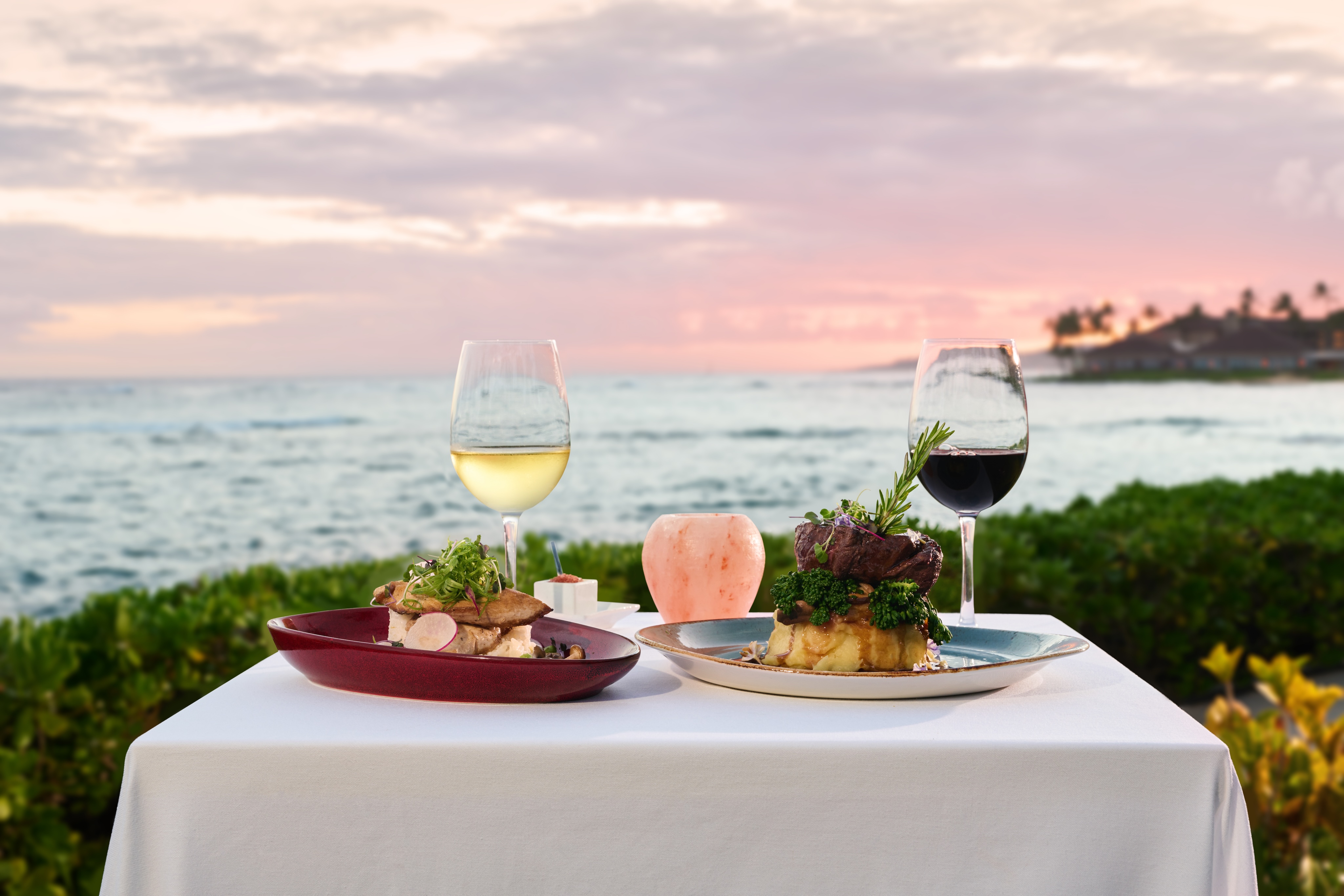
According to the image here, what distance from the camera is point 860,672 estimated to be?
149 cm

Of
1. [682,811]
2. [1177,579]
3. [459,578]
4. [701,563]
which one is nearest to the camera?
[682,811]

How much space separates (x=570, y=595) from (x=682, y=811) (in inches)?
33.4

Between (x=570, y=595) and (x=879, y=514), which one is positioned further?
(x=570, y=595)

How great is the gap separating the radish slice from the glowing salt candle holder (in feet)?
1.85

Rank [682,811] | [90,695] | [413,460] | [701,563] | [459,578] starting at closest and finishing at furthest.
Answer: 1. [682,811]
2. [459,578]
3. [701,563]
4. [90,695]
5. [413,460]

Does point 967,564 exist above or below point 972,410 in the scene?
below

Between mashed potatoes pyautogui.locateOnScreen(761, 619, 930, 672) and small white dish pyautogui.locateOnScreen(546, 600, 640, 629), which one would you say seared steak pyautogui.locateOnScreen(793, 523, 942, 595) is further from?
small white dish pyautogui.locateOnScreen(546, 600, 640, 629)

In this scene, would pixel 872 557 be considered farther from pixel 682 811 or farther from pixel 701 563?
pixel 701 563

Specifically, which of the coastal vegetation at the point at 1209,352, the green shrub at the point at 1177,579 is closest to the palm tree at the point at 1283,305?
the coastal vegetation at the point at 1209,352

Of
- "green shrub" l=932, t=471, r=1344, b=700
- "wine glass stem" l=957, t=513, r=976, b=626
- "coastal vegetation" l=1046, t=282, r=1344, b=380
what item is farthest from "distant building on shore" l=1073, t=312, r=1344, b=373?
"wine glass stem" l=957, t=513, r=976, b=626

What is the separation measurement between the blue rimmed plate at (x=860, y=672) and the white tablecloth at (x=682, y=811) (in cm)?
10

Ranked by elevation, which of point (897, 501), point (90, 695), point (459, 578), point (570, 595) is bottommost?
point (90, 695)

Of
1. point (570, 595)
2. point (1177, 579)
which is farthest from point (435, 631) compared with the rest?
point (1177, 579)

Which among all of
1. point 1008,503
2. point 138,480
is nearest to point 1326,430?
point 1008,503
